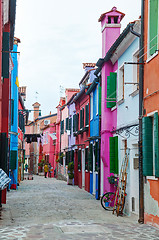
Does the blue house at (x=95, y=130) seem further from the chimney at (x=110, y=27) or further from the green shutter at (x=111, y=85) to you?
the green shutter at (x=111, y=85)

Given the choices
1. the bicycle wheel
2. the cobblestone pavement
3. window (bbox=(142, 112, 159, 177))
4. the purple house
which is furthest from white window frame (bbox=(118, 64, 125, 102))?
the cobblestone pavement

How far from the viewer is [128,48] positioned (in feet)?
42.5

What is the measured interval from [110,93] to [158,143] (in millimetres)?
5714

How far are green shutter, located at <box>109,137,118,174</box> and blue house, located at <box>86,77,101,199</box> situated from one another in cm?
303

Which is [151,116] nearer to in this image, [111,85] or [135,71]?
[135,71]

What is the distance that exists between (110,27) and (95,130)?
519cm

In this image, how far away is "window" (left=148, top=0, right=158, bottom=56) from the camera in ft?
33.0

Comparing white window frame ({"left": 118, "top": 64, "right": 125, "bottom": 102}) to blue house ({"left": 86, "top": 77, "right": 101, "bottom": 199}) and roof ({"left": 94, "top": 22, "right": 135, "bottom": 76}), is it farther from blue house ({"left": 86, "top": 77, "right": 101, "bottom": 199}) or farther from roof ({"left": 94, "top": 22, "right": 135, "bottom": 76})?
blue house ({"left": 86, "top": 77, "right": 101, "bottom": 199})

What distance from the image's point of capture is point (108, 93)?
14.9 meters

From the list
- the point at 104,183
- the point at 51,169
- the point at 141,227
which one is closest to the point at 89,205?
the point at 104,183

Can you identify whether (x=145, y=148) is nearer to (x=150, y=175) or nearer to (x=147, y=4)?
(x=150, y=175)

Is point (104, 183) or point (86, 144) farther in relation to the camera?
point (86, 144)

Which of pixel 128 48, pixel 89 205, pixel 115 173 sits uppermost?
pixel 128 48

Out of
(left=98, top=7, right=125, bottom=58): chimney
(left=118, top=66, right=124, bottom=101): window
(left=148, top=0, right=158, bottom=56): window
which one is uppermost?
(left=98, top=7, right=125, bottom=58): chimney
